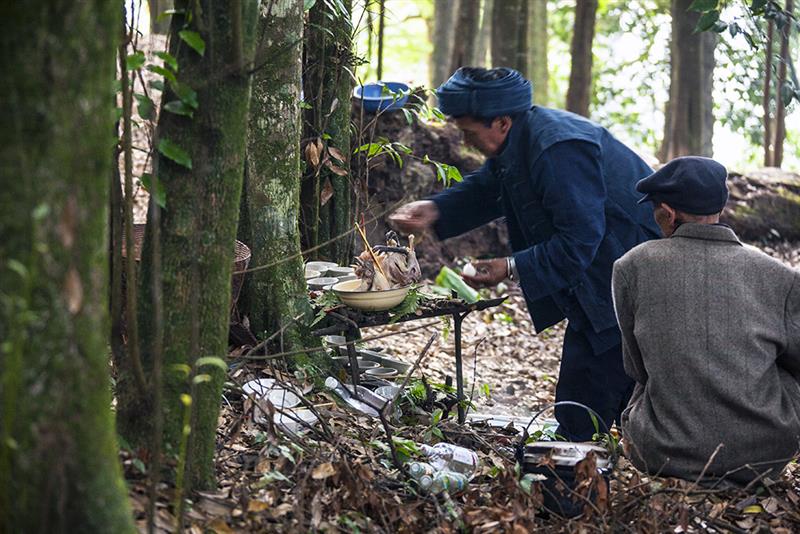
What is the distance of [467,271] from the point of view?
16.4 feet

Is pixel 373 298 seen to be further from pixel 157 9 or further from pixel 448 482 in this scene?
pixel 157 9

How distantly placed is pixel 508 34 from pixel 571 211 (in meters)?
6.99

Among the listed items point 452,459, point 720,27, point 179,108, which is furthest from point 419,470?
point 720,27

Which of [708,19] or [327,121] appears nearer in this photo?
[708,19]

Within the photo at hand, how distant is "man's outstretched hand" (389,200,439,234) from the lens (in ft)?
18.6

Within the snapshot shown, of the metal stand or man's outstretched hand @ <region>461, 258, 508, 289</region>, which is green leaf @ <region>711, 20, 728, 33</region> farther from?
the metal stand

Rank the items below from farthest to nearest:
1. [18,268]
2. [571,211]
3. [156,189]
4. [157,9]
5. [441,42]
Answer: [441,42] < [157,9] < [571,211] < [156,189] < [18,268]

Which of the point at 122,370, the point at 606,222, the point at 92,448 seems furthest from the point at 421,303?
the point at 92,448

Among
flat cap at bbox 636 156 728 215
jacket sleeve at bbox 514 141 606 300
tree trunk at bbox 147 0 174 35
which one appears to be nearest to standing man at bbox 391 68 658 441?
jacket sleeve at bbox 514 141 606 300

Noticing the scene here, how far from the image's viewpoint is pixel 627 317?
13.4ft

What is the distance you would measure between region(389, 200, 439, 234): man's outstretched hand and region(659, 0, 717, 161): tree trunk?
7055 mm

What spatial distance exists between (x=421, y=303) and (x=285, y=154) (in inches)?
43.8

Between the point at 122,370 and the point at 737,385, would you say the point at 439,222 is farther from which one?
the point at 122,370

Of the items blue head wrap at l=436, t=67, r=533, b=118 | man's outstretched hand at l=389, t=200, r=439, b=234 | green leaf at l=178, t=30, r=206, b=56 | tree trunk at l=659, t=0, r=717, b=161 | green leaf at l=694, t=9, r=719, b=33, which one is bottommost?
man's outstretched hand at l=389, t=200, r=439, b=234
